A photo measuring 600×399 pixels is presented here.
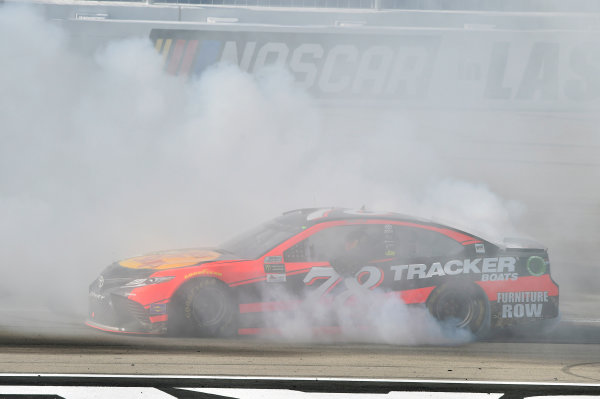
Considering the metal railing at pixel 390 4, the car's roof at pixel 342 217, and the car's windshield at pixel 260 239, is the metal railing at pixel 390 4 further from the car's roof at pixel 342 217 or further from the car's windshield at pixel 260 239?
the car's windshield at pixel 260 239

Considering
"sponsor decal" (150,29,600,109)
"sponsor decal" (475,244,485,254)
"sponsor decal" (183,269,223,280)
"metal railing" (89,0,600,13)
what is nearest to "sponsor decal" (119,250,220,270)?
"sponsor decal" (183,269,223,280)

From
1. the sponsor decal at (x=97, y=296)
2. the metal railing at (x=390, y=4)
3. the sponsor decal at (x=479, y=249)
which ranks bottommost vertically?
the sponsor decal at (x=97, y=296)

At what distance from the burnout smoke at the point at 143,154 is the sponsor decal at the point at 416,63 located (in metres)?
4.81

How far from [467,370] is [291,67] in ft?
44.1

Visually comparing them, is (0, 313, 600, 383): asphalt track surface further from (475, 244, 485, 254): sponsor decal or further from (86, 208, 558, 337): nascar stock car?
(475, 244, 485, 254): sponsor decal

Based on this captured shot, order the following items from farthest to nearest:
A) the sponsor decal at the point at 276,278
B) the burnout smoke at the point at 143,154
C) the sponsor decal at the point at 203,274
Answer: the burnout smoke at the point at 143,154 < the sponsor decal at the point at 276,278 < the sponsor decal at the point at 203,274

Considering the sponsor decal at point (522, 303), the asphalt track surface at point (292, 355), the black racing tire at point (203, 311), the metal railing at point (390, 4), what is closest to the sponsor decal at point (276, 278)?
the black racing tire at point (203, 311)

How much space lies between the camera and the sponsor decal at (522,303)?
6.94 meters

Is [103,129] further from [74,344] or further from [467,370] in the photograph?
[467,370]

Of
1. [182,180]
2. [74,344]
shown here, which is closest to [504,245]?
[74,344]

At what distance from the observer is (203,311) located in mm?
6562

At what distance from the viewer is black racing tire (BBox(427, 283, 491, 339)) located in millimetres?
6867

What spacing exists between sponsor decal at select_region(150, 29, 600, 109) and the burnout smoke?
4811mm

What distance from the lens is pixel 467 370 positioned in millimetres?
5719
